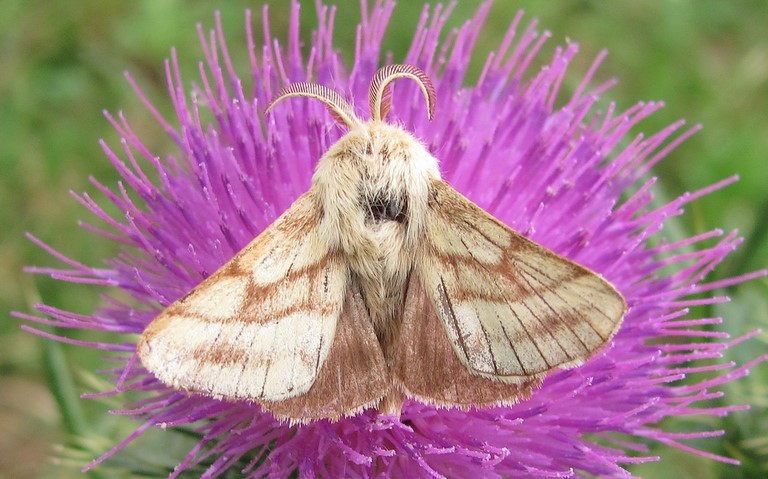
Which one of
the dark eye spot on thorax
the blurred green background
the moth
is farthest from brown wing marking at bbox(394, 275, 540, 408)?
the blurred green background

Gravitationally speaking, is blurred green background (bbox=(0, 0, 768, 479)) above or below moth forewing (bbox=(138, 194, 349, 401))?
above

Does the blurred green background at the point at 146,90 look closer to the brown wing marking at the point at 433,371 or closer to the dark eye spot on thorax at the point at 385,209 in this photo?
the brown wing marking at the point at 433,371

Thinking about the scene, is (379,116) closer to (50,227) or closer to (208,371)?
(208,371)

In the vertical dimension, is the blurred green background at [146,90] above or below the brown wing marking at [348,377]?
above

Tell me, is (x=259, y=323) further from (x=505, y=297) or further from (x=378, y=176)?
(x=505, y=297)

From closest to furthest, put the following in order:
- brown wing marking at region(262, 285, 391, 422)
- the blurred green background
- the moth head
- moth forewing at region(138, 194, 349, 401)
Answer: moth forewing at region(138, 194, 349, 401)
brown wing marking at region(262, 285, 391, 422)
the moth head
the blurred green background

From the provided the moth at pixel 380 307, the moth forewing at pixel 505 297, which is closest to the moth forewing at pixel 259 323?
the moth at pixel 380 307

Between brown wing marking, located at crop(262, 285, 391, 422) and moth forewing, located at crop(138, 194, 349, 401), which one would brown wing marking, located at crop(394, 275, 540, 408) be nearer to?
brown wing marking, located at crop(262, 285, 391, 422)

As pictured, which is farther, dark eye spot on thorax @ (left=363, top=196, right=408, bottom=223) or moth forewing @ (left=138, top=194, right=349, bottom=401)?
dark eye spot on thorax @ (left=363, top=196, right=408, bottom=223)
